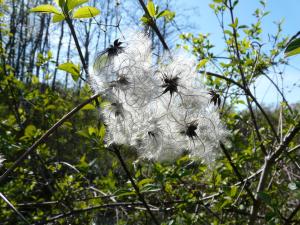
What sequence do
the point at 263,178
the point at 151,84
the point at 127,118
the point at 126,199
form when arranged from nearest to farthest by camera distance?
1. the point at 151,84
2. the point at 127,118
3. the point at 263,178
4. the point at 126,199

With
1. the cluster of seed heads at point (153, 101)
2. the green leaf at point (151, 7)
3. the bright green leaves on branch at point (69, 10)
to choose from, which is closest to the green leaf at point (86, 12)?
the bright green leaves on branch at point (69, 10)

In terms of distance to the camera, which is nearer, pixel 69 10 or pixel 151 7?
pixel 69 10

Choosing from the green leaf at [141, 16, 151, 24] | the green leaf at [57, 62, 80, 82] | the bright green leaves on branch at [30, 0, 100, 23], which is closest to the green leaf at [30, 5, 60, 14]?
the bright green leaves on branch at [30, 0, 100, 23]

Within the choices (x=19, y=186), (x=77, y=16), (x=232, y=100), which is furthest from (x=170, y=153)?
(x=19, y=186)

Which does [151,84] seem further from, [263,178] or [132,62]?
[263,178]

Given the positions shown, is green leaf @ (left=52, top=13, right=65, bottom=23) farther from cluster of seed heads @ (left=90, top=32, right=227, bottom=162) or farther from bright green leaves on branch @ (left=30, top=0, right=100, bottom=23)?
cluster of seed heads @ (left=90, top=32, right=227, bottom=162)

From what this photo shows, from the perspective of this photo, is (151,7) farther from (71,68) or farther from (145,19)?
(71,68)

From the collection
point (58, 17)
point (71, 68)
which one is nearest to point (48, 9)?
point (58, 17)
